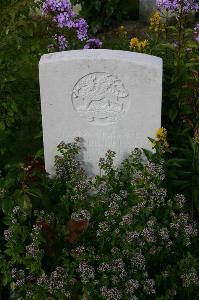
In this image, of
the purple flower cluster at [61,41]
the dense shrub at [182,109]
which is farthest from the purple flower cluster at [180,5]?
the purple flower cluster at [61,41]

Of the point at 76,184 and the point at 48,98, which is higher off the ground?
the point at 48,98

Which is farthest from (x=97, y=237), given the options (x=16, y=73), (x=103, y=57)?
(x=16, y=73)

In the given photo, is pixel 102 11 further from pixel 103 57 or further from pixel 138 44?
pixel 103 57

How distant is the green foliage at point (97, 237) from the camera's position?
11.4 feet

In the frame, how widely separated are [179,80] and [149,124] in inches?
24.2

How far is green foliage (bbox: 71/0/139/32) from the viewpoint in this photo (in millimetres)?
8250

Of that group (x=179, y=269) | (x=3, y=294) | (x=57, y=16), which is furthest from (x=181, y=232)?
(x=57, y=16)

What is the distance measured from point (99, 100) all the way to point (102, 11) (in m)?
4.58

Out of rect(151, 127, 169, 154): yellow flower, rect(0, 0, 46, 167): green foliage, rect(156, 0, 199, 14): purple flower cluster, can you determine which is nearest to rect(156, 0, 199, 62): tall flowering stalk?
rect(156, 0, 199, 14): purple flower cluster

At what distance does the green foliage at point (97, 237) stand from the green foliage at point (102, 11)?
4.50 meters

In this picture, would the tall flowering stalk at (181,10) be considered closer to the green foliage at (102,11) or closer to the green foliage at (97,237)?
the green foliage at (97,237)

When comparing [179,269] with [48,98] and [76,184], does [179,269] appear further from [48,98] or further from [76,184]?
[48,98]

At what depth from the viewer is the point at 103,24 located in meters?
8.45

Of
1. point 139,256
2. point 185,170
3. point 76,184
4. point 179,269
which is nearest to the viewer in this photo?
point 139,256
